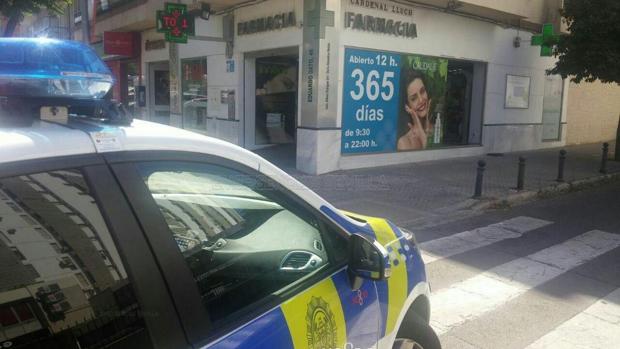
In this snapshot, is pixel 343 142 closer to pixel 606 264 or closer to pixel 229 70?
pixel 229 70

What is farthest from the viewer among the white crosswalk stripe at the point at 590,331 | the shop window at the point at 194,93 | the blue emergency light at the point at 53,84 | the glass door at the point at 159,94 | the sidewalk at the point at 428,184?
the glass door at the point at 159,94

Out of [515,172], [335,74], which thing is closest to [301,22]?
[335,74]

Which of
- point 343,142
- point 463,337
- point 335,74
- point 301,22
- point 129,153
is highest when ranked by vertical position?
point 301,22

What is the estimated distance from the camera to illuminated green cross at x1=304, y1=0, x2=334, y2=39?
11.0 m

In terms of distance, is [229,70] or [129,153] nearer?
[129,153]

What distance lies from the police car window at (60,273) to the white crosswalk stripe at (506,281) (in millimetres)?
3237

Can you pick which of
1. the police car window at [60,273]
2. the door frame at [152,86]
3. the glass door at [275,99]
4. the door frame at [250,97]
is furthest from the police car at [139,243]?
the door frame at [152,86]

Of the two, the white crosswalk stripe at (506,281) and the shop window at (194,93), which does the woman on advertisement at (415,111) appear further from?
the white crosswalk stripe at (506,281)

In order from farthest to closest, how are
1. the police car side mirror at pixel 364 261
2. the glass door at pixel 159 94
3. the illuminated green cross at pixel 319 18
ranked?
the glass door at pixel 159 94, the illuminated green cross at pixel 319 18, the police car side mirror at pixel 364 261

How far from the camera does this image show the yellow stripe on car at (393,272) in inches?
100

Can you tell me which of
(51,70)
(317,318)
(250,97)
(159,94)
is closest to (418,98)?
(250,97)

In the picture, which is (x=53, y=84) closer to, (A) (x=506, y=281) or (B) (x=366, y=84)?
(A) (x=506, y=281)

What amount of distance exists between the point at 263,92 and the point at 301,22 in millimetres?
3300

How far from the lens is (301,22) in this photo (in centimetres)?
1155
